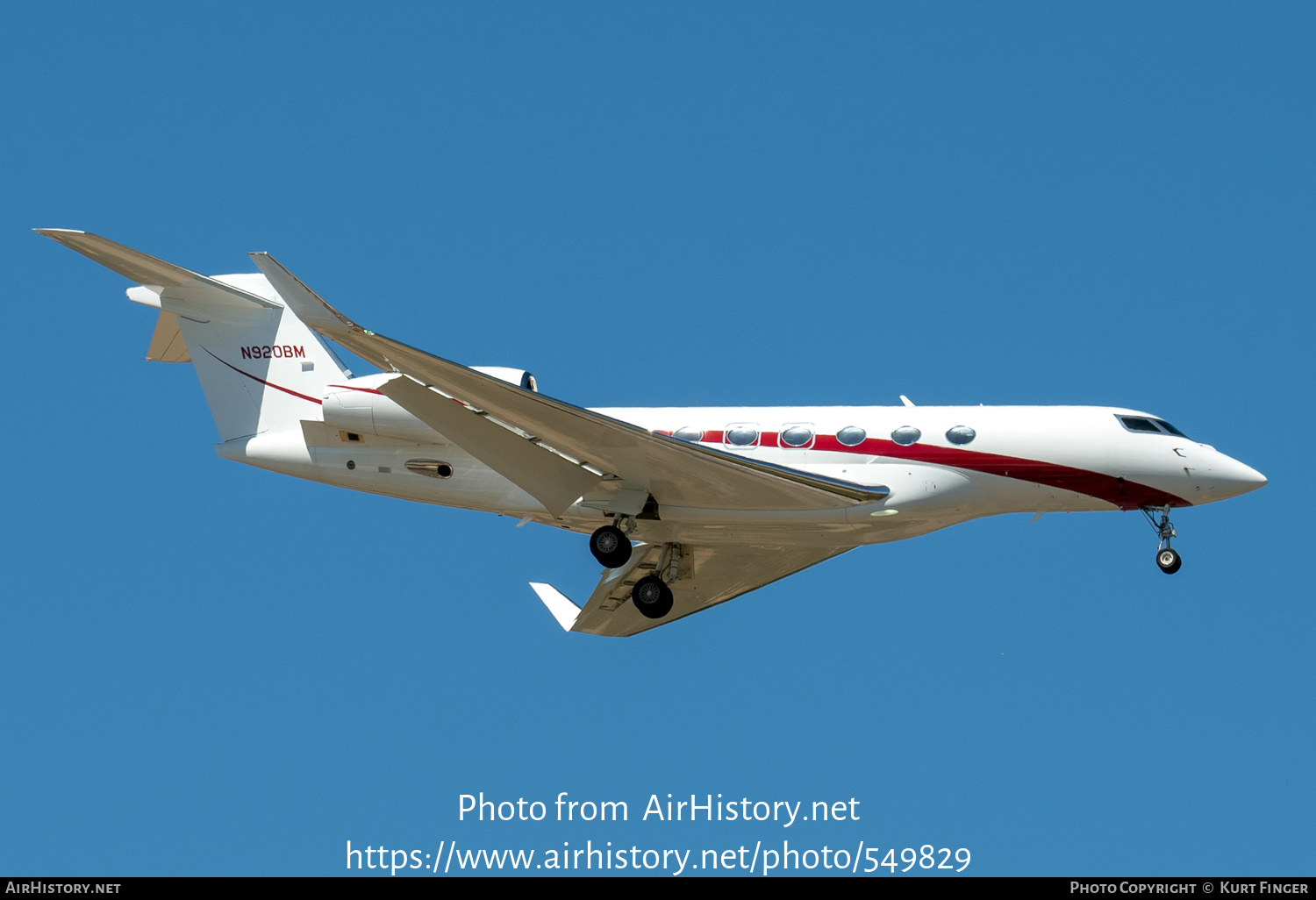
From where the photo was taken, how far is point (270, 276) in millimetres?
14812

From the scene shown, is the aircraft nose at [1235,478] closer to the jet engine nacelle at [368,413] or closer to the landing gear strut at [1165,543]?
the landing gear strut at [1165,543]

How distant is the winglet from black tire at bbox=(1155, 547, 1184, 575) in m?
8.69

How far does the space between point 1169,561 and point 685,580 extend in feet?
22.4

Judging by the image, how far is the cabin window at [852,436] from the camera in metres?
17.8

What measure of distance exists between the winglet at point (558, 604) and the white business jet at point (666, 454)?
10.4ft

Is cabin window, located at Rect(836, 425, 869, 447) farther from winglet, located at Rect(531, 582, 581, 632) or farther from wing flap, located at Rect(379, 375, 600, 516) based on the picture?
winglet, located at Rect(531, 582, 581, 632)

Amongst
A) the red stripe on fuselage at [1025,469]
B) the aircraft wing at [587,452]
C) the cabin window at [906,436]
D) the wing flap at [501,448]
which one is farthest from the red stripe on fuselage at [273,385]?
the cabin window at [906,436]

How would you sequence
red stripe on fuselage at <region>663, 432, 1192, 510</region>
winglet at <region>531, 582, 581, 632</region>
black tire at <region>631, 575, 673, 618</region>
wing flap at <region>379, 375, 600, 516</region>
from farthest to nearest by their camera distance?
winglet at <region>531, 582, 581, 632</region>, black tire at <region>631, 575, 673, 618</region>, red stripe on fuselage at <region>663, 432, 1192, 510</region>, wing flap at <region>379, 375, 600, 516</region>

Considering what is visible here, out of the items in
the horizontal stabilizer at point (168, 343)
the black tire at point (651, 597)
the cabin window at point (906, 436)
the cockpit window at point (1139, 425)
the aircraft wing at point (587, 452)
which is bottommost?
the black tire at point (651, 597)

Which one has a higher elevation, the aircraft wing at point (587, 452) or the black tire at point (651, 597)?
the aircraft wing at point (587, 452)

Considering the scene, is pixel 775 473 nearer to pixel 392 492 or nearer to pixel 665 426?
pixel 665 426

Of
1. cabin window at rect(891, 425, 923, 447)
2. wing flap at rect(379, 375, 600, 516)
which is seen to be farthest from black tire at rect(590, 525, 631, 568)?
cabin window at rect(891, 425, 923, 447)

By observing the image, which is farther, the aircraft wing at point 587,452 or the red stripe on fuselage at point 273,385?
the red stripe on fuselage at point 273,385

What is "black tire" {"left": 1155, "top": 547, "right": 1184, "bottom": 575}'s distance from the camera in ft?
57.3
